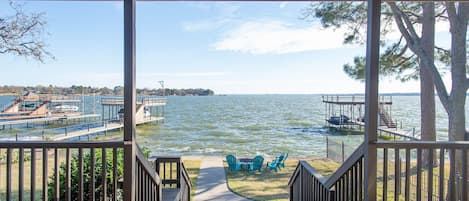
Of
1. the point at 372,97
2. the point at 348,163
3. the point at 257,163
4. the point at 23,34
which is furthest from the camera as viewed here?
the point at 257,163

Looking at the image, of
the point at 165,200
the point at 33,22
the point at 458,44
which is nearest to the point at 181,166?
the point at 165,200

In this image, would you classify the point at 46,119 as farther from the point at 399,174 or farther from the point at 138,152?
the point at 399,174

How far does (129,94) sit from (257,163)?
7797mm

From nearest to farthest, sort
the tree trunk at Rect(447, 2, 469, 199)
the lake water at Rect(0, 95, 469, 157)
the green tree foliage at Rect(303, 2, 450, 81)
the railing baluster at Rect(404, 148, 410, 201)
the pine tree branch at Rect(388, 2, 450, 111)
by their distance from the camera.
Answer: the railing baluster at Rect(404, 148, 410, 201) → the tree trunk at Rect(447, 2, 469, 199) → the pine tree branch at Rect(388, 2, 450, 111) → the green tree foliage at Rect(303, 2, 450, 81) → the lake water at Rect(0, 95, 469, 157)

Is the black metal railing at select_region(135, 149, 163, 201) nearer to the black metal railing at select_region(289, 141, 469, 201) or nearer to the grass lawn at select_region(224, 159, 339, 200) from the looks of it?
the black metal railing at select_region(289, 141, 469, 201)

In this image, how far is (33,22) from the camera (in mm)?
2820

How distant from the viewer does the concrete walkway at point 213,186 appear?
5.72 metres

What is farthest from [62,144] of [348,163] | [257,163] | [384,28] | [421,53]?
[257,163]

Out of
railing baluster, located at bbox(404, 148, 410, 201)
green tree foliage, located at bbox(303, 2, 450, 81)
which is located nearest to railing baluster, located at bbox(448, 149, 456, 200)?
railing baluster, located at bbox(404, 148, 410, 201)

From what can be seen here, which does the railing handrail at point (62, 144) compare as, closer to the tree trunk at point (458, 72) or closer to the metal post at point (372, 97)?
the metal post at point (372, 97)

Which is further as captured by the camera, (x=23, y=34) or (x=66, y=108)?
(x=66, y=108)

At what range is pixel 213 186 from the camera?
6816 millimetres

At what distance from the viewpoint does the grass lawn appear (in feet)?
21.3

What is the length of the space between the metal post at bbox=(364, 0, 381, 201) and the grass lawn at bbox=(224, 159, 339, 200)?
161 inches
